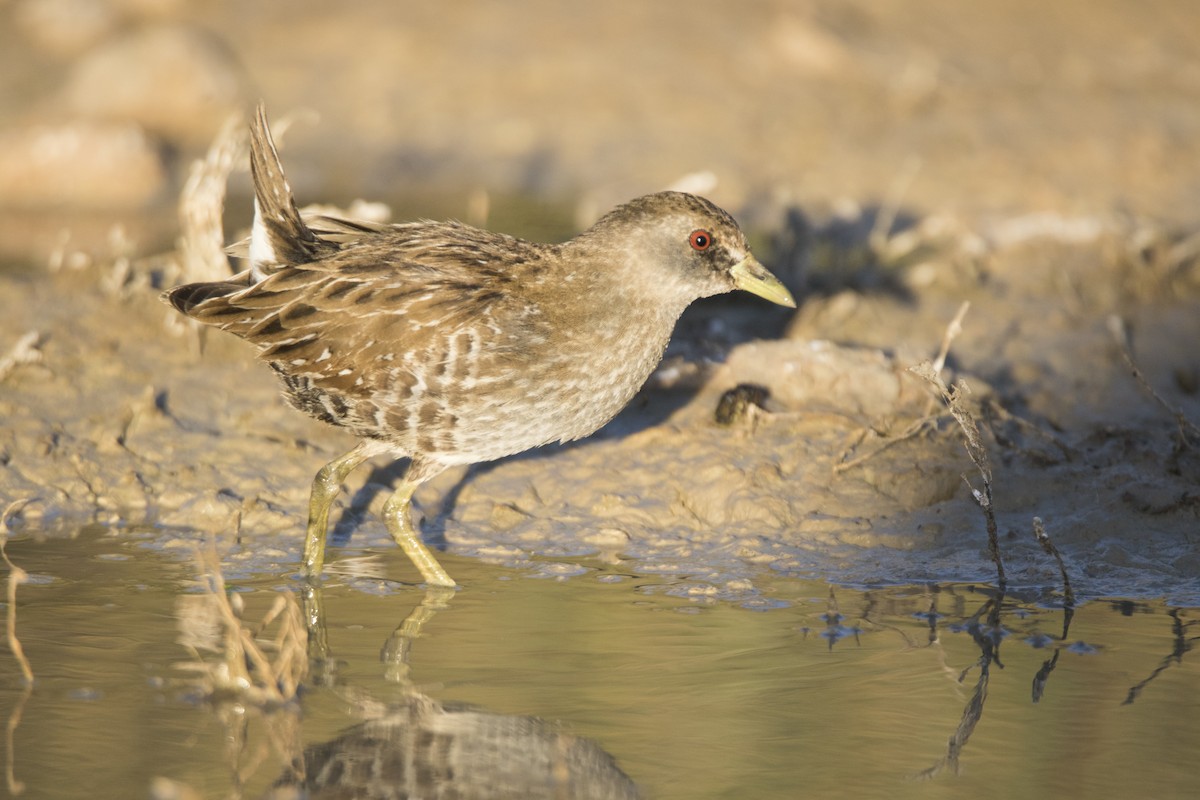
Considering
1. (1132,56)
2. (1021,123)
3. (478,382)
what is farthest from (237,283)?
(1132,56)

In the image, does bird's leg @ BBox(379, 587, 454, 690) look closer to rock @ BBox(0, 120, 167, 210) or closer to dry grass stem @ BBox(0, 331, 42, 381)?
dry grass stem @ BBox(0, 331, 42, 381)

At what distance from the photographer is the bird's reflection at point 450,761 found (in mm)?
4250

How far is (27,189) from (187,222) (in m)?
3.68

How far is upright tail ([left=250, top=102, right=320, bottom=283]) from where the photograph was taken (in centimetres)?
642

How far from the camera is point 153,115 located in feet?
40.4

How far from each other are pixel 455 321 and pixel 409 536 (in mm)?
910

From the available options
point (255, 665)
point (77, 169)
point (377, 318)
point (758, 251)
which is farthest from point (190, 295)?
point (77, 169)

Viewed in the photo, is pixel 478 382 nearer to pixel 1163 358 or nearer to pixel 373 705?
pixel 373 705

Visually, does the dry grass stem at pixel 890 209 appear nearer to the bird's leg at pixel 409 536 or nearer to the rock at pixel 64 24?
the bird's leg at pixel 409 536

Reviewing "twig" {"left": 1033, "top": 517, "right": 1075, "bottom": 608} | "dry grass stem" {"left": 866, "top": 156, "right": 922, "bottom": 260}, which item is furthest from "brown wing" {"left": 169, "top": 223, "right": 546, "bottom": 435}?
"dry grass stem" {"left": 866, "top": 156, "right": 922, "bottom": 260}

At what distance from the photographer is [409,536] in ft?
20.6

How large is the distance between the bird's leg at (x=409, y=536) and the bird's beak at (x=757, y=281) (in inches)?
62.6

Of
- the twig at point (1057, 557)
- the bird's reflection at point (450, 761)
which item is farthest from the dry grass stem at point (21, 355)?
the twig at point (1057, 557)

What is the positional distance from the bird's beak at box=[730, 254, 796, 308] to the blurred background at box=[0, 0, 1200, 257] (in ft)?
12.2
